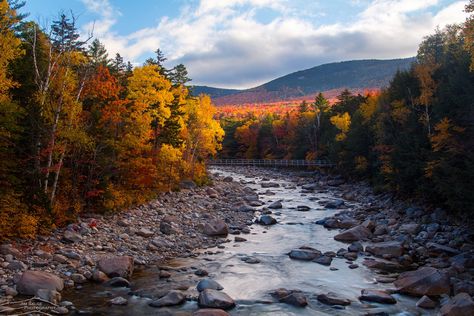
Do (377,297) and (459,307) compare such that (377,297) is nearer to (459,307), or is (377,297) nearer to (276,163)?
(459,307)

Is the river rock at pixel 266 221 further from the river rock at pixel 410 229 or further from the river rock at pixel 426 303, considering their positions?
the river rock at pixel 426 303

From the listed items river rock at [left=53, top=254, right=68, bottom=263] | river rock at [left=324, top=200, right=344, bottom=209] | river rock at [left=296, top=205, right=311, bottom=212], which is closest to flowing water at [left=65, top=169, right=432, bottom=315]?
river rock at [left=53, top=254, right=68, bottom=263]

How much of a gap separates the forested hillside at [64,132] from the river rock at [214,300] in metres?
8.74

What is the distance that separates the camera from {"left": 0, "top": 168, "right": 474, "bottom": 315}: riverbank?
13.9 m

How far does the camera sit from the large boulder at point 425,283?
14.4 m

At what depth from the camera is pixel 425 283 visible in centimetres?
1457

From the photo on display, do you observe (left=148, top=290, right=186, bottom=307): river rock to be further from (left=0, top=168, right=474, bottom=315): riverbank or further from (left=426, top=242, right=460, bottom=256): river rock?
(left=426, top=242, right=460, bottom=256): river rock

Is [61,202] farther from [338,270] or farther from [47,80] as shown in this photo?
[338,270]

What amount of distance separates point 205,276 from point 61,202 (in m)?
9.66

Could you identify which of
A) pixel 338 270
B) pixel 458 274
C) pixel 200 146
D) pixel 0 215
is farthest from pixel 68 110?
pixel 200 146

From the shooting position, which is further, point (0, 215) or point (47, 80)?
point (47, 80)

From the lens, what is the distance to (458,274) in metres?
16.0

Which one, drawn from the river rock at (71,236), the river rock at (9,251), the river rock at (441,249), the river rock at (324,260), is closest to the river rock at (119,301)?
the river rock at (9,251)

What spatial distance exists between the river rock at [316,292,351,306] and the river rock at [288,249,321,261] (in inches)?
202
